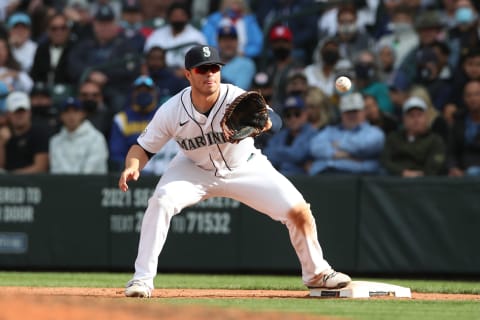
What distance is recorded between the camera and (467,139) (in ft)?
41.1

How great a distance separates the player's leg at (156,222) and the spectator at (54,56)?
26.0ft

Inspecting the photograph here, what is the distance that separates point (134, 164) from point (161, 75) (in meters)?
6.15

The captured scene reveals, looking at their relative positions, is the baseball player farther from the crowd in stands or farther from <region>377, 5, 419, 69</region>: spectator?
<region>377, 5, 419, 69</region>: spectator

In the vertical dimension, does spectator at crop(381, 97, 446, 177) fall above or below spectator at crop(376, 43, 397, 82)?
below

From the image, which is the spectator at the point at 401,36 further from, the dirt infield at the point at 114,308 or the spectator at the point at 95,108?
the dirt infield at the point at 114,308

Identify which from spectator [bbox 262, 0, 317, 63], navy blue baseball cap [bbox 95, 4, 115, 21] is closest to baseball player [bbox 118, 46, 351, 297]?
spectator [bbox 262, 0, 317, 63]

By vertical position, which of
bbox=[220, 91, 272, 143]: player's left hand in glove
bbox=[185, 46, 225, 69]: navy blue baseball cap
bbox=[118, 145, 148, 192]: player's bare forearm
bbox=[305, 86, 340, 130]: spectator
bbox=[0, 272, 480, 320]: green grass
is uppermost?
bbox=[185, 46, 225, 69]: navy blue baseball cap

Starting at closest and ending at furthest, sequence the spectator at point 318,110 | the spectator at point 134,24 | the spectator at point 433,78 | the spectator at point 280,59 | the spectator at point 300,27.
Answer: the spectator at point 318,110 → the spectator at point 433,78 → the spectator at point 280,59 → the spectator at point 300,27 → the spectator at point 134,24

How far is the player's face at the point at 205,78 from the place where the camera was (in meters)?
8.21

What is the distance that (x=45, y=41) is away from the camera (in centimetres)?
1622

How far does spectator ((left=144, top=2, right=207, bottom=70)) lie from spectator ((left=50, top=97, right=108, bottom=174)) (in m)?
1.98

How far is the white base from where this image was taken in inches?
334

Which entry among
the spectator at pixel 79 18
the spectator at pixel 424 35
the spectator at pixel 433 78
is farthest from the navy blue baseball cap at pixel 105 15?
the spectator at pixel 433 78

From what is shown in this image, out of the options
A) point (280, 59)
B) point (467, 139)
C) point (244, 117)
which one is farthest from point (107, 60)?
point (244, 117)
